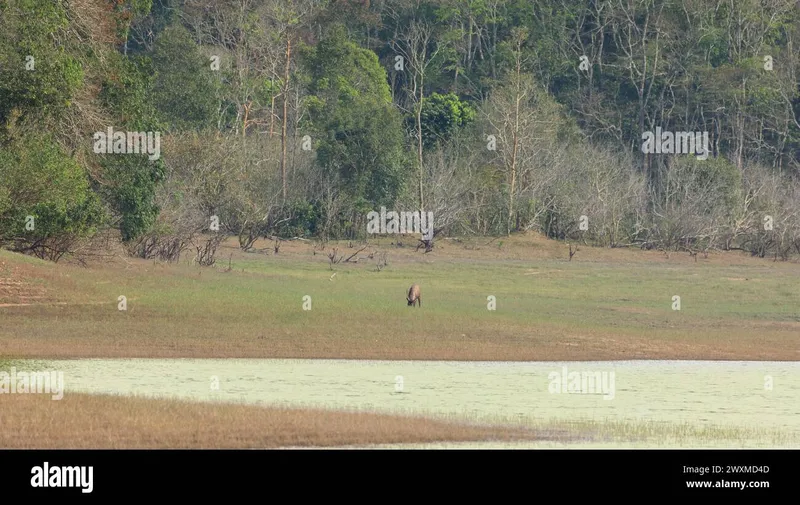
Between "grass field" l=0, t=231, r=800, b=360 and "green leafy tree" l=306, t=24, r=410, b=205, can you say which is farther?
"green leafy tree" l=306, t=24, r=410, b=205

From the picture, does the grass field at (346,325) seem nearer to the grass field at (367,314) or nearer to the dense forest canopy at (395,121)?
the grass field at (367,314)

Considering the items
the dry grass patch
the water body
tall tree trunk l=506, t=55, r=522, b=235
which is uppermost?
tall tree trunk l=506, t=55, r=522, b=235

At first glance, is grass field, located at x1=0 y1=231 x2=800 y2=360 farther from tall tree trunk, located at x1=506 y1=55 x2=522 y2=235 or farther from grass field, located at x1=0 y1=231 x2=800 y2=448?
tall tree trunk, located at x1=506 y1=55 x2=522 y2=235

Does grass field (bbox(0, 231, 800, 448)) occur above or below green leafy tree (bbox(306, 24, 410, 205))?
below

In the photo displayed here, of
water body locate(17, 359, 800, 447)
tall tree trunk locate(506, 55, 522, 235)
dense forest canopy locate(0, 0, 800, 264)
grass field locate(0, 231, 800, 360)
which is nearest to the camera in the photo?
water body locate(17, 359, 800, 447)

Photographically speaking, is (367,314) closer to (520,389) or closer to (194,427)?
(520,389)

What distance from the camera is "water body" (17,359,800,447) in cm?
2158

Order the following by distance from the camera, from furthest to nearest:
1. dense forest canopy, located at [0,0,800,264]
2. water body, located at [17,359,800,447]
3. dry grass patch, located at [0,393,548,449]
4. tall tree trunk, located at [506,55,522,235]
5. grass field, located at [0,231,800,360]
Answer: tall tree trunk, located at [506,55,522,235]
dense forest canopy, located at [0,0,800,264]
grass field, located at [0,231,800,360]
water body, located at [17,359,800,447]
dry grass patch, located at [0,393,548,449]

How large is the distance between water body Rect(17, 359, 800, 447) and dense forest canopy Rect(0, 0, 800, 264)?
10.7 metres

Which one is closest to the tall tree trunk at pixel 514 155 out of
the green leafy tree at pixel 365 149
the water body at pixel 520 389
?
the green leafy tree at pixel 365 149

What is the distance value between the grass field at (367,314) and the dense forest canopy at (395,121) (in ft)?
9.38

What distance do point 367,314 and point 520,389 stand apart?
10259mm

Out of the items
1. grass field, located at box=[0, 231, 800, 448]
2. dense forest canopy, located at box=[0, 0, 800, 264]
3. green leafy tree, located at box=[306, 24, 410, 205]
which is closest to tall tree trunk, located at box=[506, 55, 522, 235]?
dense forest canopy, located at box=[0, 0, 800, 264]
